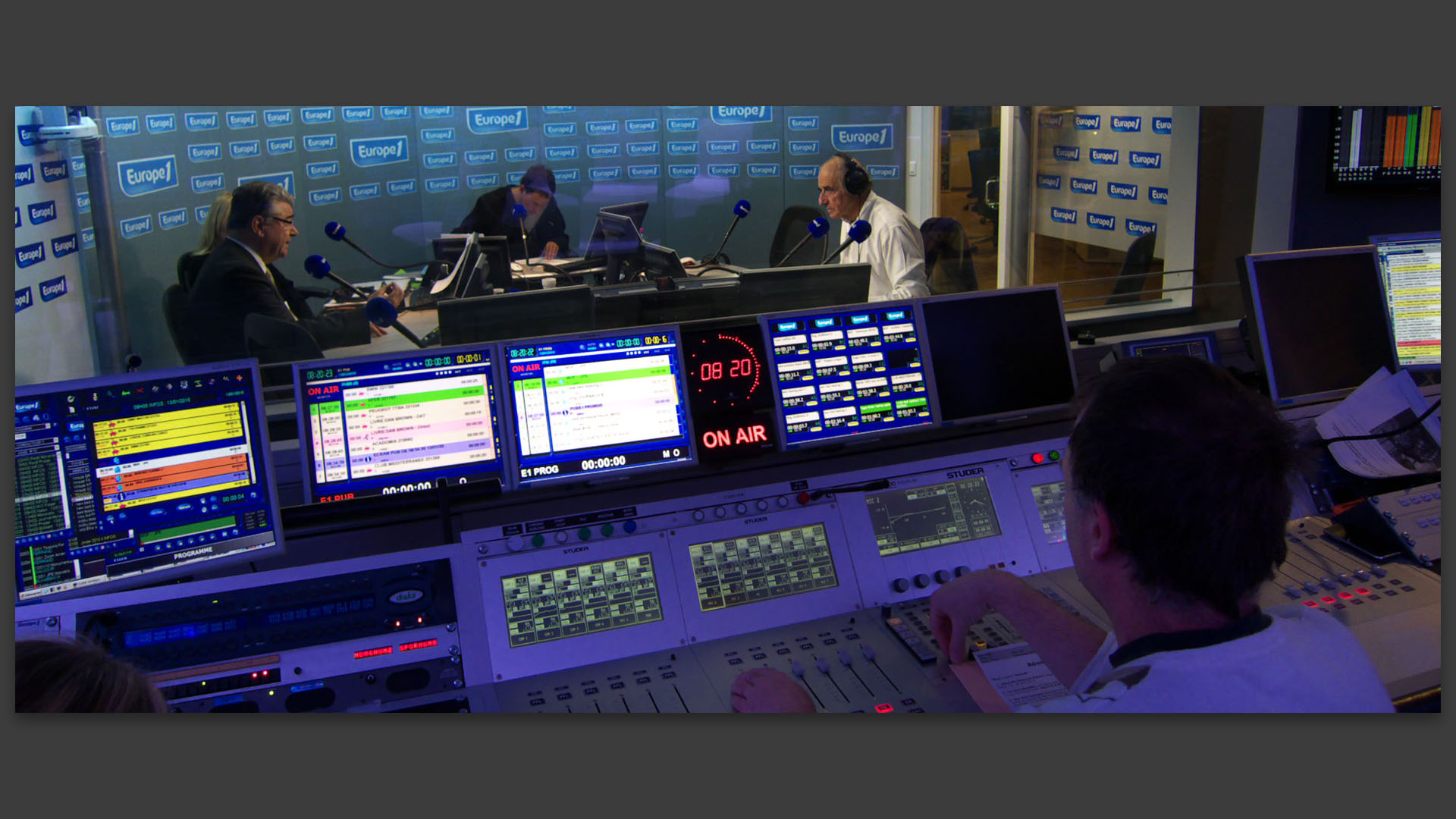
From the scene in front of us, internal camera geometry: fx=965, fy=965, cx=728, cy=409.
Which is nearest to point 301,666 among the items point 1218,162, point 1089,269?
point 1218,162

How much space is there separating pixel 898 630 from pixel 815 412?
0.59 m

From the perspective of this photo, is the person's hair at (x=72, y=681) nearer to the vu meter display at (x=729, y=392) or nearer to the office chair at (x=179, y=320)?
the vu meter display at (x=729, y=392)

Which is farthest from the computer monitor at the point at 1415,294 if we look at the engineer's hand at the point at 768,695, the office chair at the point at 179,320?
the office chair at the point at 179,320

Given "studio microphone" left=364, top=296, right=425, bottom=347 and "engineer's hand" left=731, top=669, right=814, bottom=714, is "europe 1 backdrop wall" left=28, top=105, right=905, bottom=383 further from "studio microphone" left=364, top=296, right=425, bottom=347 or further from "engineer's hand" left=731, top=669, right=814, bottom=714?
"engineer's hand" left=731, top=669, right=814, bottom=714

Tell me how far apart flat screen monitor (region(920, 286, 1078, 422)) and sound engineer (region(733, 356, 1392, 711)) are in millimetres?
996

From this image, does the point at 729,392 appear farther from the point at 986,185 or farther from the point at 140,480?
the point at 986,185

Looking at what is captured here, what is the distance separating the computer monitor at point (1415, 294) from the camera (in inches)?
120

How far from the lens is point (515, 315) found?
10.1 feet

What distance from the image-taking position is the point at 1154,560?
141 centimetres

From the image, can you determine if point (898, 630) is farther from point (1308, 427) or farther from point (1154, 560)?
point (1308, 427)

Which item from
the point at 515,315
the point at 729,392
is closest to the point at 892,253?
the point at 515,315

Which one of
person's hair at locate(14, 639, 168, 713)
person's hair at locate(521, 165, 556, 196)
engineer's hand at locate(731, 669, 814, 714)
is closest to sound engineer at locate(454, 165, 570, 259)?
person's hair at locate(521, 165, 556, 196)

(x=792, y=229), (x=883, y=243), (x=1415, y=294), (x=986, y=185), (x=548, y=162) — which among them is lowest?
(x=1415, y=294)

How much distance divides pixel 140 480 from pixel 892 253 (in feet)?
11.8
